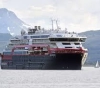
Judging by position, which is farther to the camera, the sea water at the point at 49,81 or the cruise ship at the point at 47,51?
the cruise ship at the point at 47,51

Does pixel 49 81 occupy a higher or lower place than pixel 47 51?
lower

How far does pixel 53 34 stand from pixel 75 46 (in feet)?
20.4

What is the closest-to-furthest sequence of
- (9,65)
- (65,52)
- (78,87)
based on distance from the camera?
(78,87), (65,52), (9,65)

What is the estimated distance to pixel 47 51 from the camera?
148750 millimetres

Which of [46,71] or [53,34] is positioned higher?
[53,34]

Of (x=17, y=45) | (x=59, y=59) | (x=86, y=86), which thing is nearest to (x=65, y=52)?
(x=59, y=59)

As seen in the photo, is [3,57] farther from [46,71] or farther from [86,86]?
[86,86]

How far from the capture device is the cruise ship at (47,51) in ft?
485

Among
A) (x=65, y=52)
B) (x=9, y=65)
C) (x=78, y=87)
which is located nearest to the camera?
(x=78, y=87)

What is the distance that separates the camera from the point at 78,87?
283 feet

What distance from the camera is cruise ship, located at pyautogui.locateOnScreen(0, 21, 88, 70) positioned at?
148 metres

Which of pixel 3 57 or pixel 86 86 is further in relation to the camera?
pixel 3 57

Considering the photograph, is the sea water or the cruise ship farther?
the cruise ship

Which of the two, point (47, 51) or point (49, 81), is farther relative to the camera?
point (47, 51)
